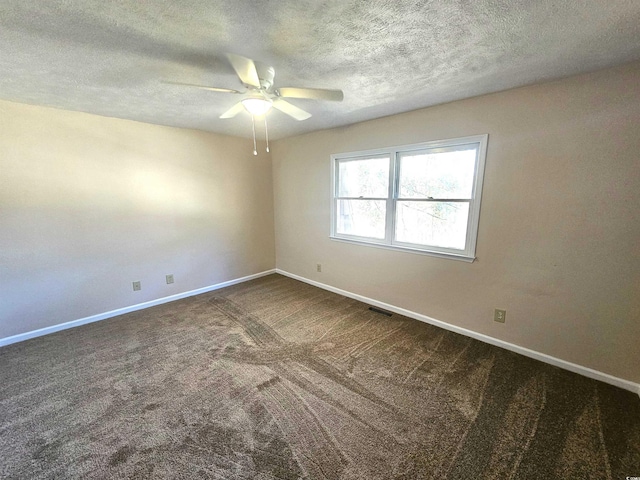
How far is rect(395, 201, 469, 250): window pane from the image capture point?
2643 millimetres

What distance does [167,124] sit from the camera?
3.22 meters

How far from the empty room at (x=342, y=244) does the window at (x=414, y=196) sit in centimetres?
3

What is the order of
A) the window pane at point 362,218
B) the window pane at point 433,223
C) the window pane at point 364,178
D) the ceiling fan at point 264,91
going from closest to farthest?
the ceiling fan at point 264,91 < the window pane at point 433,223 < the window pane at point 364,178 < the window pane at point 362,218

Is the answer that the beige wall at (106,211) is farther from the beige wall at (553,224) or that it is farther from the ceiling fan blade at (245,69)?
the beige wall at (553,224)

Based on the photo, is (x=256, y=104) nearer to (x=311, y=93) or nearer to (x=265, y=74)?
Answer: (x=265, y=74)

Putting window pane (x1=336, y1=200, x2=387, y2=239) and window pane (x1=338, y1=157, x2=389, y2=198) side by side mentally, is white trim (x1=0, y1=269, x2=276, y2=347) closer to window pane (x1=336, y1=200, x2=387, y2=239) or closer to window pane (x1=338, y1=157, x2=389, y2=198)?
window pane (x1=336, y1=200, x2=387, y2=239)

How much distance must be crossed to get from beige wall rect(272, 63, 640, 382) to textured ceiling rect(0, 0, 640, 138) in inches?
9.5

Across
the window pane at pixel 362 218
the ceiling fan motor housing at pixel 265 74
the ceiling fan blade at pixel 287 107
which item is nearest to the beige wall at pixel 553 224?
the window pane at pixel 362 218

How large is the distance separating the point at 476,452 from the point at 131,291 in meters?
3.82

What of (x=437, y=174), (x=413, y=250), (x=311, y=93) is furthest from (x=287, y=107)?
(x=413, y=250)

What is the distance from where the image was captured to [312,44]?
1522 millimetres

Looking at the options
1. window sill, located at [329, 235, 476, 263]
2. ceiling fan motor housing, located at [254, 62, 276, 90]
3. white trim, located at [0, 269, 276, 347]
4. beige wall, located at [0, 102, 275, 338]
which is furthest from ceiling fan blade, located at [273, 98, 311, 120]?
white trim, located at [0, 269, 276, 347]

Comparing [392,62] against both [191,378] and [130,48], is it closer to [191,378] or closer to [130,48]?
[130,48]

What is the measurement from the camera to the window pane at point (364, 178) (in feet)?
10.5
